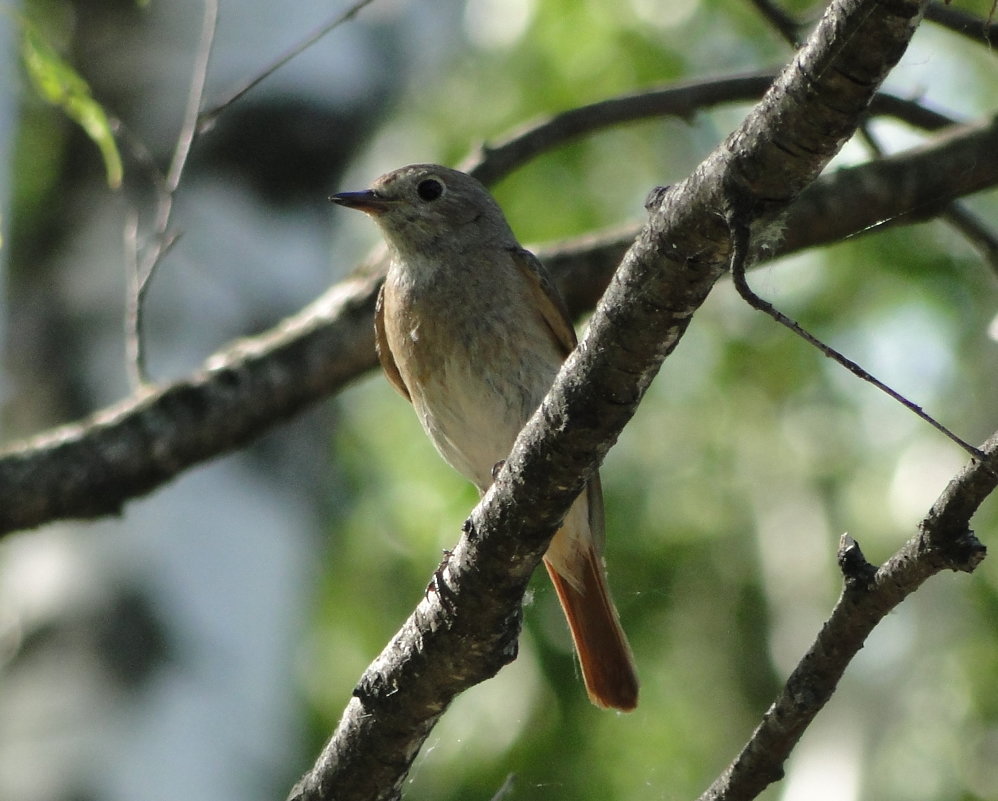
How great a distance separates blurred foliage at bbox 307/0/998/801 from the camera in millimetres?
6062

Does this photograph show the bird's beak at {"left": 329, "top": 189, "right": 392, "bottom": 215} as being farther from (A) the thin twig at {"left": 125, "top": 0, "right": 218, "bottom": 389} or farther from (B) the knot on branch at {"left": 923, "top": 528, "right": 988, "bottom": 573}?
(B) the knot on branch at {"left": 923, "top": 528, "right": 988, "bottom": 573}

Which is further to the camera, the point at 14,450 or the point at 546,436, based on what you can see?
the point at 14,450

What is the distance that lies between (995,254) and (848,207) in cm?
54

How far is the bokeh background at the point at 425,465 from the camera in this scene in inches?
171

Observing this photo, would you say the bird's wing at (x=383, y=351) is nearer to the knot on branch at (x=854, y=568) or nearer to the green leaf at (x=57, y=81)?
the green leaf at (x=57, y=81)

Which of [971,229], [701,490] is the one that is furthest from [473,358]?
[701,490]

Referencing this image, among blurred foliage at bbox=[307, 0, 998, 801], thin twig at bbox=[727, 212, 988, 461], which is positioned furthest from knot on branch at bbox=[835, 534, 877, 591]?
blurred foliage at bbox=[307, 0, 998, 801]

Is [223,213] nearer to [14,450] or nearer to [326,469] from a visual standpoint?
[326,469]

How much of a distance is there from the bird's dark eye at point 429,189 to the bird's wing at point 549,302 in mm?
568

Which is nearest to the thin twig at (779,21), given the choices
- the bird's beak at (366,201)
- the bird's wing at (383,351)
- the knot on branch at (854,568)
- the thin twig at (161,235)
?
the bird's beak at (366,201)

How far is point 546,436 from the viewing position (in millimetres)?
2299

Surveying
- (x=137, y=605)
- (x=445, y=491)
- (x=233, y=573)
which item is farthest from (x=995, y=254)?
(x=445, y=491)

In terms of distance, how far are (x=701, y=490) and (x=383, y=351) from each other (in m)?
3.66

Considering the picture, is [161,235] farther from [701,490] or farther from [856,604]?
[701,490]
